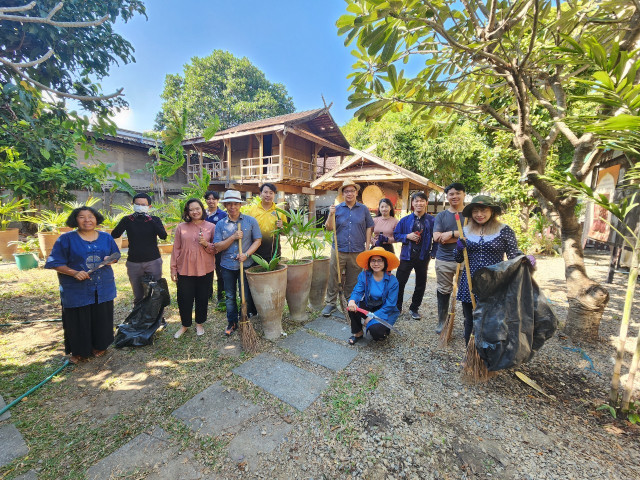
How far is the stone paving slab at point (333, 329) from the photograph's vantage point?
324 centimetres

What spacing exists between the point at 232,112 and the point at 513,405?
28486 mm

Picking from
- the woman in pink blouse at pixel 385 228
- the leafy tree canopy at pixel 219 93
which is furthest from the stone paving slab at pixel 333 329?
the leafy tree canopy at pixel 219 93

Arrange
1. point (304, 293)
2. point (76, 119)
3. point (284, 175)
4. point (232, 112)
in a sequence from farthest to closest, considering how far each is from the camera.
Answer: point (232, 112), point (284, 175), point (304, 293), point (76, 119)

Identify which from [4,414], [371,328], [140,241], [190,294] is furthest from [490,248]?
[4,414]

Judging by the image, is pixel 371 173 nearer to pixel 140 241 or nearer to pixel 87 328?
pixel 140 241

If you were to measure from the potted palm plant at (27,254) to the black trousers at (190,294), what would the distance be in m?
5.72

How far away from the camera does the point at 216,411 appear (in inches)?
81.7

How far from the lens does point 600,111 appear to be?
2627mm

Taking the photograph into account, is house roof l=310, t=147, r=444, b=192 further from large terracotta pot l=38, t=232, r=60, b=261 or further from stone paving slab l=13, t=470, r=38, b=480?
stone paving slab l=13, t=470, r=38, b=480

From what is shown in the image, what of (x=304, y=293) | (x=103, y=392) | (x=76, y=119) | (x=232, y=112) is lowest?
(x=103, y=392)

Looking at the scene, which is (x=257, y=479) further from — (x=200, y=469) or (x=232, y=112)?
(x=232, y=112)

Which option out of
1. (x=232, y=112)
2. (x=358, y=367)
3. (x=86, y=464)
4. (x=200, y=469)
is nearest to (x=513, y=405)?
(x=358, y=367)

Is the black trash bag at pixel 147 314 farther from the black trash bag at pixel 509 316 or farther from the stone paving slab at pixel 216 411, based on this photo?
the black trash bag at pixel 509 316

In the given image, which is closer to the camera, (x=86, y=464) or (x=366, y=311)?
(x=86, y=464)
